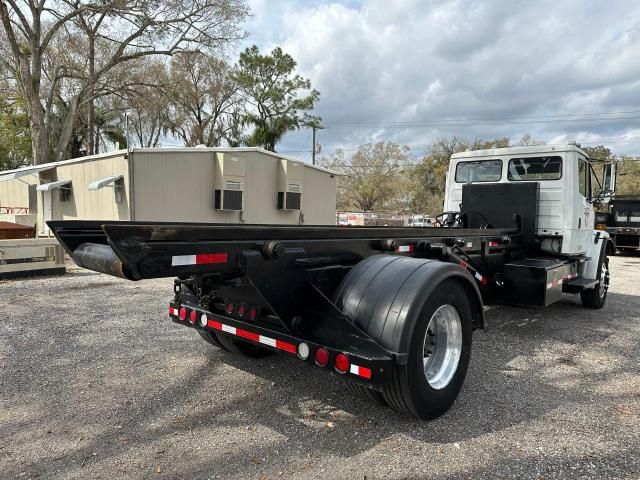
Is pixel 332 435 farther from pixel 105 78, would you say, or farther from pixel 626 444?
pixel 105 78

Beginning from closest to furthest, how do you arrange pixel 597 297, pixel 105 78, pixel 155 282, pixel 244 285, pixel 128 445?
pixel 128 445
pixel 244 285
pixel 597 297
pixel 155 282
pixel 105 78

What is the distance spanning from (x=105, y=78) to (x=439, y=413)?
27.0 metres

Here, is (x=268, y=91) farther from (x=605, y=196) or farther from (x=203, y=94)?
(x=605, y=196)

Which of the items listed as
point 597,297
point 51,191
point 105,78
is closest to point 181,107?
point 105,78

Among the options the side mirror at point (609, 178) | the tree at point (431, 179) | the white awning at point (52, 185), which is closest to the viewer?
the side mirror at point (609, 178)

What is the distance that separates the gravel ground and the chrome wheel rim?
300 mm

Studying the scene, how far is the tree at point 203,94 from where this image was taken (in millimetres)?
32906

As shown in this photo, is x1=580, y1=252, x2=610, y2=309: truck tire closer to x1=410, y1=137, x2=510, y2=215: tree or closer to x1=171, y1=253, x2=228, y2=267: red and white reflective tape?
x1=171, y1=253, x2=228, y2=267: red and white reflective tape

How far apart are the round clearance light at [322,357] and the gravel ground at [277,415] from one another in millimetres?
545

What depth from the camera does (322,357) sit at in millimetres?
2871

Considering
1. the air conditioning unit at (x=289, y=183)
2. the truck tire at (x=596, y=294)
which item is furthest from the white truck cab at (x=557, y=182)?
the air conditioning unit at (x=289, y=183)

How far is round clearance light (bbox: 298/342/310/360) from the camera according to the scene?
9.64 feet

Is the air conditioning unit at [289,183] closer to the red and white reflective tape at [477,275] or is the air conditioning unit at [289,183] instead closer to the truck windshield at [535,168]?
the truck windshield at [535,168]

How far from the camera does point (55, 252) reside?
32.3 ft
